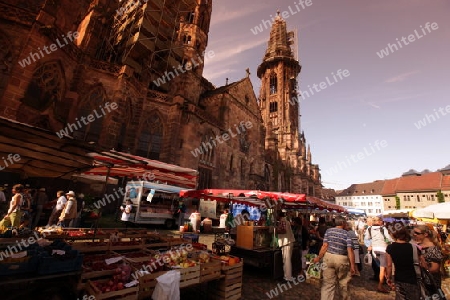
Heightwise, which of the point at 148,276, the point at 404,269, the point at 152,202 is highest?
the point at 152,202

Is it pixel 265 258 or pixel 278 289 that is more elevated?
pixel 265 258

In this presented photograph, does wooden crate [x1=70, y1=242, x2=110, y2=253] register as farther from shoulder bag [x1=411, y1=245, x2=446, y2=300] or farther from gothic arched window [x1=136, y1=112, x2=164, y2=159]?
gothic arched window [x1=136, y1=112, x2=164, y2=159]

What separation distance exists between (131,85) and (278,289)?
56.1 feet

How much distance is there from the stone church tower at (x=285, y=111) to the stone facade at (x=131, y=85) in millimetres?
21168

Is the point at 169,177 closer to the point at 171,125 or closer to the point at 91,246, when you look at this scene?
the point at 91,246

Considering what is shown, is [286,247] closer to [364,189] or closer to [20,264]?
[20,264]

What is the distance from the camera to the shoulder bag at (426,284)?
3.89 meters

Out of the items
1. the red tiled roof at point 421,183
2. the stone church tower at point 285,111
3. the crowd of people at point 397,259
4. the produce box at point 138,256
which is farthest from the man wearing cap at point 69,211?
the red tiled roof at point 421,183

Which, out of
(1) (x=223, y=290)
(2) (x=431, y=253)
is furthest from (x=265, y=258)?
(2) (x=431, y=253)

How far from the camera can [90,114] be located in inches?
616

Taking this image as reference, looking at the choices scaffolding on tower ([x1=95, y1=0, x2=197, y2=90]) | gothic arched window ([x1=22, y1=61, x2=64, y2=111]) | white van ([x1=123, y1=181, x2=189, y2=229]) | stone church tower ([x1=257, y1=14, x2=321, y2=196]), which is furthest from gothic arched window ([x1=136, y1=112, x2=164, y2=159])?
stone church tower ([x1=257, y1=14, x2=321, y2=196])

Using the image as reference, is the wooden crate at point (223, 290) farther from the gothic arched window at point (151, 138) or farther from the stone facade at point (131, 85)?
the gothic arched window at point (151, 138)

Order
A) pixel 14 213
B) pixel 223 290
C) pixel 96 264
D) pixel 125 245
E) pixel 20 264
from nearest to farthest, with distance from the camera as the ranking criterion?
1. pixel 20 264
2. pixel 96 264
3. pixel 223 290
4. pixel 125 245
5. pixel 14 213

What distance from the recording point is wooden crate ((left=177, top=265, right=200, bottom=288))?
15.2 feet
